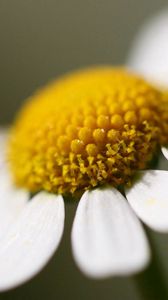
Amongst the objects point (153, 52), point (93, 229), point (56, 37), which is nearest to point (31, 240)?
point (93, 229)

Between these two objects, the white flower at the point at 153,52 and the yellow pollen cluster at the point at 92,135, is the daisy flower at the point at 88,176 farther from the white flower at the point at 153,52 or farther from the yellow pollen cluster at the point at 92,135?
the white flower at the point at 153,52

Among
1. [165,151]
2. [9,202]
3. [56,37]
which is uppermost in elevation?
[165,151]

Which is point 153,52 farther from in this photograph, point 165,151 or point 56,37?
point 56,37

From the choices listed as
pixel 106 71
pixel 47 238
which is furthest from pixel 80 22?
pixel 47 238

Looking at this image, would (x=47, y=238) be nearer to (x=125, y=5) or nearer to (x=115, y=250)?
(x=115, y=250)

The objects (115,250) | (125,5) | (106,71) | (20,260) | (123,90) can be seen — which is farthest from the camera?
(125,5)

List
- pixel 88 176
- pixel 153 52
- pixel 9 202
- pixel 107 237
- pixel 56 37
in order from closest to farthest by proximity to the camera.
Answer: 1. pixel 107 237
2. pixel 88 176
3. pixel 9 202
4. pixel 153 52
5. pixel 56 37

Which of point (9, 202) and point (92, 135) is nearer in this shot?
point (92, 135)
